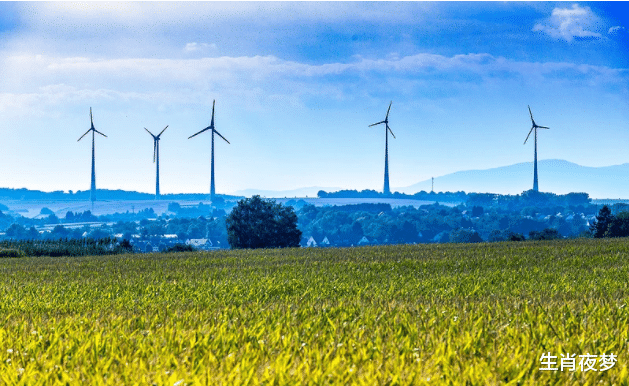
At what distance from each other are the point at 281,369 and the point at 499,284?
11.9 m

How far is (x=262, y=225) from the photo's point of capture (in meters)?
97.6

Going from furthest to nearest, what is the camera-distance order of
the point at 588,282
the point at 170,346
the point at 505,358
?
1. the point at 588,282
2. the point at 170,346
3. the point at 505,358

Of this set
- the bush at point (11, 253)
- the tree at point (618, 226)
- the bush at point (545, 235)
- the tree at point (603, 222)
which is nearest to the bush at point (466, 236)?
the bush at point (545, 235)

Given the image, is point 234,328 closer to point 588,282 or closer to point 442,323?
point 442,323

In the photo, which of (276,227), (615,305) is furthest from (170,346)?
(276,227)

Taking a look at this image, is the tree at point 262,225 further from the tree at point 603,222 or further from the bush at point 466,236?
the bush at point 466,236

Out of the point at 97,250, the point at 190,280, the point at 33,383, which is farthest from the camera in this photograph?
the point at 97,250

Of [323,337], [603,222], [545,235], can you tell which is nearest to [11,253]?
[323,337]

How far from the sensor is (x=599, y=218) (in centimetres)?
11025

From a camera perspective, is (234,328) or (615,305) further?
(615,305)

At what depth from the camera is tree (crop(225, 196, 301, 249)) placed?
9681 cm

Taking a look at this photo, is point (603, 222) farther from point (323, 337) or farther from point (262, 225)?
point (323, 337)

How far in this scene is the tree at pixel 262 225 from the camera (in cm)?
9681

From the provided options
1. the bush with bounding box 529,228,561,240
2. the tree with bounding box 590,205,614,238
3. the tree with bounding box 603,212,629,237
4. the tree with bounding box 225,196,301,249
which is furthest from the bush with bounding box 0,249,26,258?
the tree with bounding box 590,205,614,238
